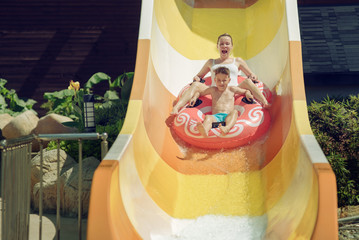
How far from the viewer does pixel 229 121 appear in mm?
4809

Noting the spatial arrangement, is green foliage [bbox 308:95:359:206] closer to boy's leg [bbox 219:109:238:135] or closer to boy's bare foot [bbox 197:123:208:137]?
boy's leg [bbox 219:109:238:135]

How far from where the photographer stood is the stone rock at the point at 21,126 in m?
7.35

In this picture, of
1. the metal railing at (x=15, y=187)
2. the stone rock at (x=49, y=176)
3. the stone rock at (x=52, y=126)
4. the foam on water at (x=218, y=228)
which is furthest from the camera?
the stone rock at (x=52, y=126)

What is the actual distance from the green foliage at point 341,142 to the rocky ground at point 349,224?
0.24ft

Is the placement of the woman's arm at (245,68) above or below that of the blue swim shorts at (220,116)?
above

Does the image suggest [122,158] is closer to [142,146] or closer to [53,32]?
[142,146]

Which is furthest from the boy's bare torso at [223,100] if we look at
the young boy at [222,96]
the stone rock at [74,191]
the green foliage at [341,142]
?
the stone rock at [74,191]

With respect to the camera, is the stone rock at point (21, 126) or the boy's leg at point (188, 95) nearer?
the boy's leg at point (188, 95)

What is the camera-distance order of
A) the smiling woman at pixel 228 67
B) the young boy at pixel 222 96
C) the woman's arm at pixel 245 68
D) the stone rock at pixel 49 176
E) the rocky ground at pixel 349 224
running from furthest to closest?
the woman's arm at pixel 245 68, the stone rock at pixel 49 176, the smiling woman at pixel 228 67, the young boy at pixel 222 96, the rocky ground at pixel 349 224

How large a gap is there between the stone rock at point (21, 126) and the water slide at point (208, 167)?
2.85 m

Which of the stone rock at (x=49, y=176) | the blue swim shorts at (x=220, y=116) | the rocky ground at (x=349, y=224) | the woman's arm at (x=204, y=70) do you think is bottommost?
the rocky ground at (x=349, y=224)

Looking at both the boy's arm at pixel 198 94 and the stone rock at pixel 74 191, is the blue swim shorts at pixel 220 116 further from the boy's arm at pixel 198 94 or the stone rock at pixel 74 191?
the stone rock at pixel 74 191

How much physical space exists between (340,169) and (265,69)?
4.72ft

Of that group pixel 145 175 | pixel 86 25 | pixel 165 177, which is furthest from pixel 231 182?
pixel 86 25
